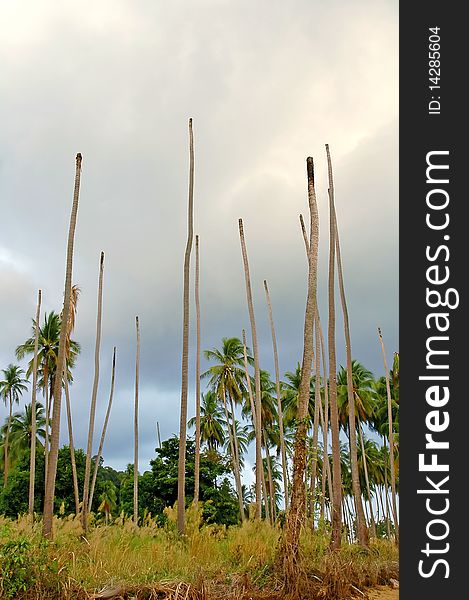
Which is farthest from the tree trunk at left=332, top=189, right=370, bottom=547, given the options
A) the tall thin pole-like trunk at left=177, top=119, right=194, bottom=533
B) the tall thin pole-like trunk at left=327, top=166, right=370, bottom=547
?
the tall thin pole-like trunk at left=177, top=119, right=194, bottom=533

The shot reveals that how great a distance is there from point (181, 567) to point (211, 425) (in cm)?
3025

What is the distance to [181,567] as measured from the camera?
34.0 feet

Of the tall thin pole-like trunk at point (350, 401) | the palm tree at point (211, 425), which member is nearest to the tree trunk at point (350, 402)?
the tall thin pole-like trunk at point (350, 401)

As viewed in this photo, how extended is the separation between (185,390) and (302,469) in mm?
5178

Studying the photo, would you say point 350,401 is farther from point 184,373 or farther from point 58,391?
point 58,391

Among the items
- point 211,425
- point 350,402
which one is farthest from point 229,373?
point 350,402

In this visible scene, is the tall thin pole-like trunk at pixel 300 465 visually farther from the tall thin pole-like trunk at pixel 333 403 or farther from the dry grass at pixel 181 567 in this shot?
the tall thin pole-like trunk at pixel 333 403

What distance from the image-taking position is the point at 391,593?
1116 centimetres

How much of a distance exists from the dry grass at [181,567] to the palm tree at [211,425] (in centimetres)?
2669

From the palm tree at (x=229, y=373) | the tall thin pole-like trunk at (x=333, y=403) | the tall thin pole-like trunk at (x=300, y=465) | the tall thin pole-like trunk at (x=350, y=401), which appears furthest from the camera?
the palm tree at (x=229, y=373)

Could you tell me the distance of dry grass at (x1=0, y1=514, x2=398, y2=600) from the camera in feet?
29.1

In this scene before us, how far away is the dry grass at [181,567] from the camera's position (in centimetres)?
888

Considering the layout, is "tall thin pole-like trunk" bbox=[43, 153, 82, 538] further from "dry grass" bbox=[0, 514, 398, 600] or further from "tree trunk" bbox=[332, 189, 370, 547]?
"tree trunk" bbox=[332, 189, 370, 547]

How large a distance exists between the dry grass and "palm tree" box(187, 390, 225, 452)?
2669cm
